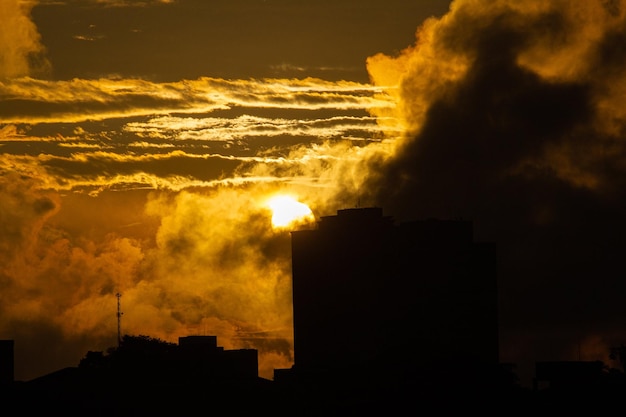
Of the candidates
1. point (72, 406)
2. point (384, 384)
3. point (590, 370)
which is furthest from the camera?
point (590, 370)

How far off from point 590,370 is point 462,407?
→ 4525 cm

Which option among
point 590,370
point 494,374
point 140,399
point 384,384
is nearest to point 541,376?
point 590,370

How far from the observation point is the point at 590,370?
188 m

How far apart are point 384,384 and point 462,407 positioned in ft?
51.7

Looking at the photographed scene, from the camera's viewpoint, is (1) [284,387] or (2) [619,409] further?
(1) [284,387]

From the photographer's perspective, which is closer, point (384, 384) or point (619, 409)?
point (619, 409)

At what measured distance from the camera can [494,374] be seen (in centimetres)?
16988

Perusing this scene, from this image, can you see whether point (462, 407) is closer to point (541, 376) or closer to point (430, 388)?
point (430, 388)

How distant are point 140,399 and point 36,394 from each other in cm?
1113

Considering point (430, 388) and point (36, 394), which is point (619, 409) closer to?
point (430, 388)

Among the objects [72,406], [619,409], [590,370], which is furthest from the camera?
[590,370]

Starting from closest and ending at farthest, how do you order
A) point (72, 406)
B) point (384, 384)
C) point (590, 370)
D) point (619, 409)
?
point (72, 406)
point (619, 409)
point (384, 384)
point (590, 370)

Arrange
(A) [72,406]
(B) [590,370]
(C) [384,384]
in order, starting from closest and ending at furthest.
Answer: (A) [72,406] < (C) [384,384] < (B) [590,370]

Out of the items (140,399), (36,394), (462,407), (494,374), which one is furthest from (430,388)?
(36,394)
